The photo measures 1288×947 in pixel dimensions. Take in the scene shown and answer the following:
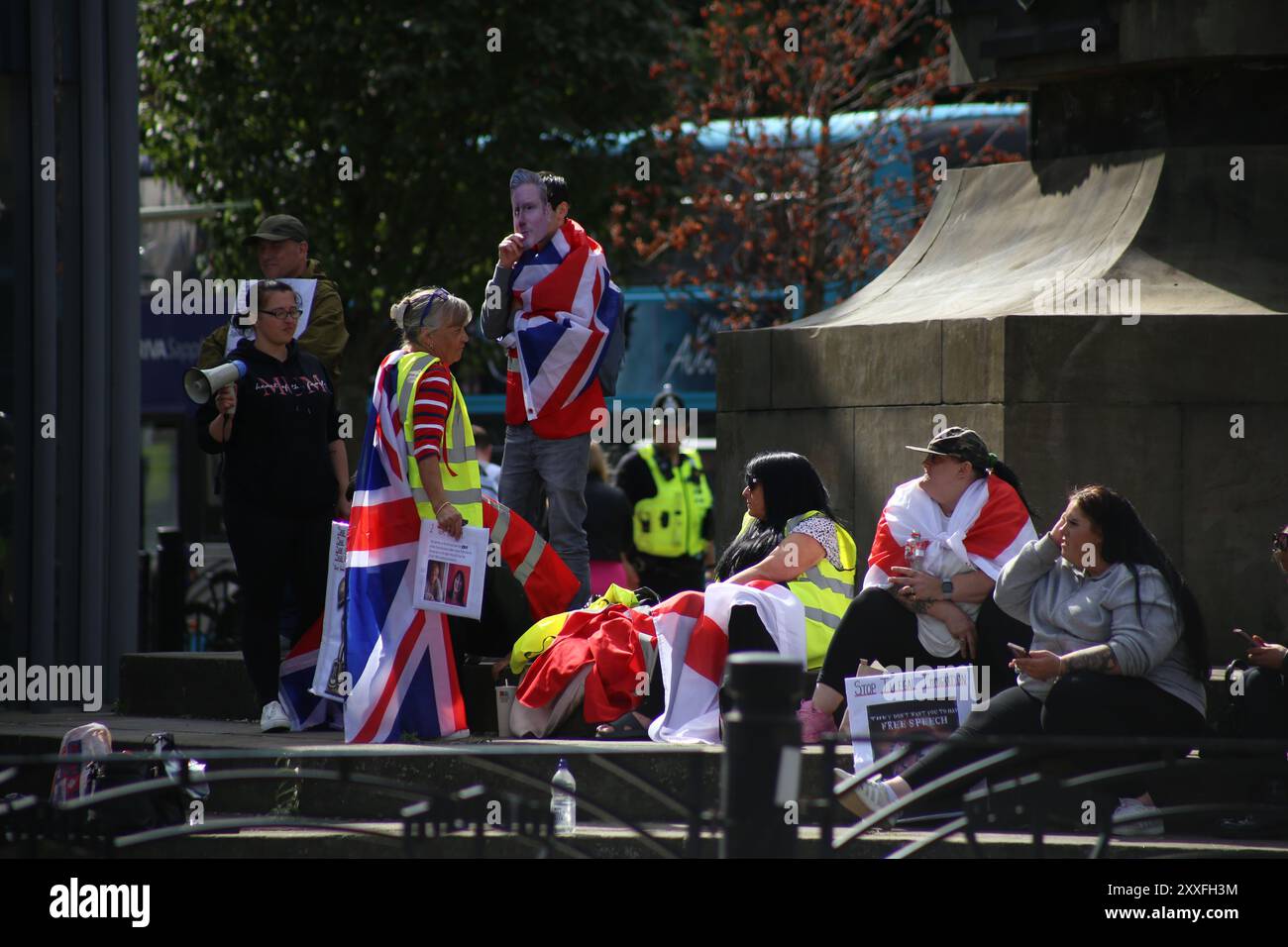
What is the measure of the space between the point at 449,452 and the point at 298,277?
4.05ft

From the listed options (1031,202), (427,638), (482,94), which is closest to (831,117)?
(482,94)

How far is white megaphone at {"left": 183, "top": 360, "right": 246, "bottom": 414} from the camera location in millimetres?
7699

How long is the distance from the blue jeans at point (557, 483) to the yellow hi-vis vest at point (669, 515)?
3.66 metres

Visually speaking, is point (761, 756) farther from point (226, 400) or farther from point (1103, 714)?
point (226, 400)

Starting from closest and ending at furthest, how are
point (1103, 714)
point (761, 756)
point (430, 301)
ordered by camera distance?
1. point (761, 756)
2. point (1103, 714)
3. point (430, 301)

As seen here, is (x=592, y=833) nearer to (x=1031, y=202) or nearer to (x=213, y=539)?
(x=1031, y=202)

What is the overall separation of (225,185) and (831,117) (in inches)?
249

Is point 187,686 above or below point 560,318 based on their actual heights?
below

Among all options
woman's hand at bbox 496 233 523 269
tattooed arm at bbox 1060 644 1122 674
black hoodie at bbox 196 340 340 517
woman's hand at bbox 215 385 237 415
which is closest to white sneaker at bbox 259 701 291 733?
black hoodie at bbox 196 340 340 517

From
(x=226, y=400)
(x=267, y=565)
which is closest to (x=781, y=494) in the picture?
(x=267, y=565)

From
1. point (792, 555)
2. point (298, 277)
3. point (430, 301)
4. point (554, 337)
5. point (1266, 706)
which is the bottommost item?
point (1266, 706)

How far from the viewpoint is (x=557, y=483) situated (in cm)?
857
